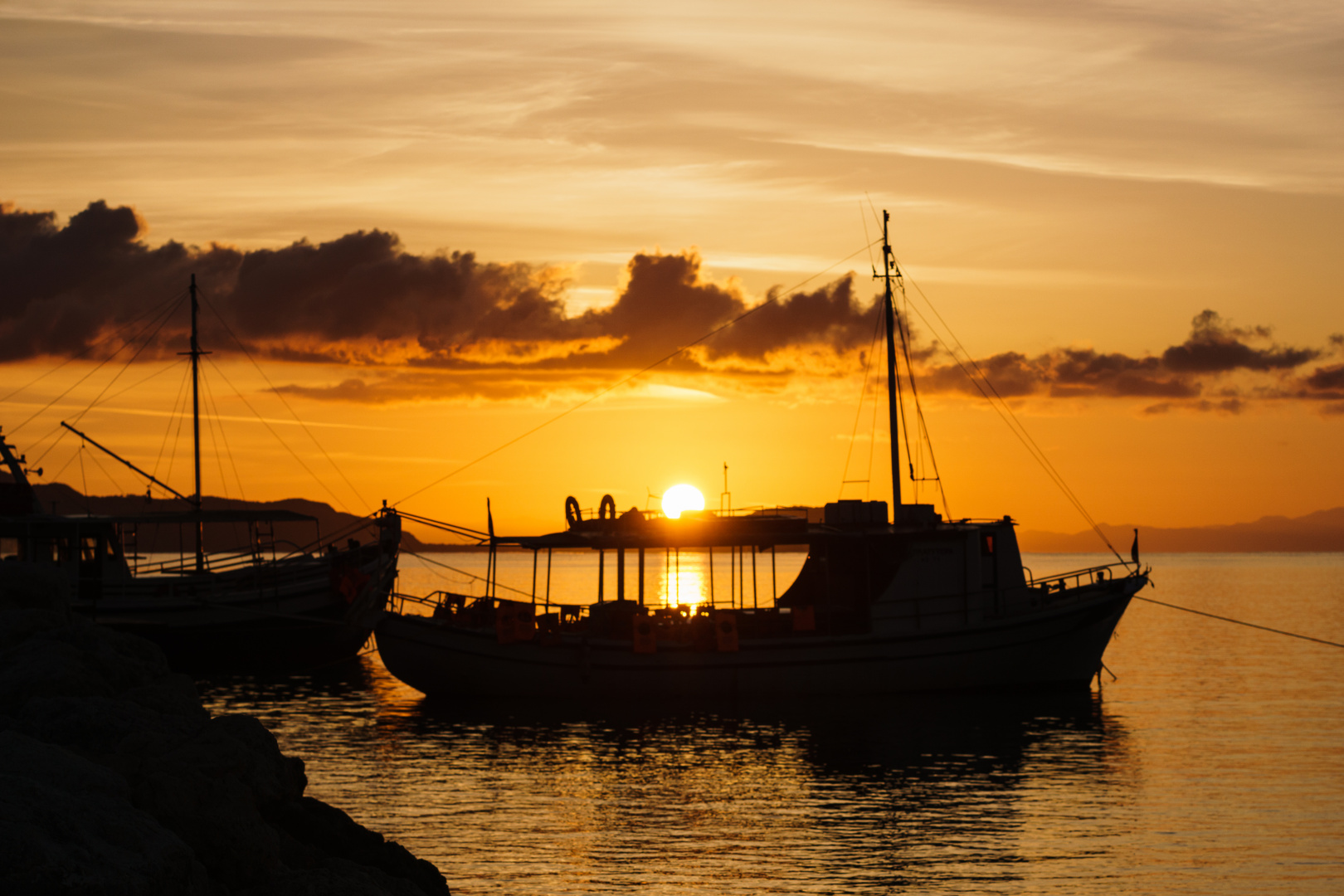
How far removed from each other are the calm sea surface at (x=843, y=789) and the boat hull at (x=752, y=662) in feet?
2.28

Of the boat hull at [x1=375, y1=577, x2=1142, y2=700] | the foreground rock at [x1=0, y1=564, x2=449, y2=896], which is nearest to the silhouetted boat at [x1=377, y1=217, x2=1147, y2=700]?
the boat hull at [x1=375, y1=577, x2=1142, y2=700]

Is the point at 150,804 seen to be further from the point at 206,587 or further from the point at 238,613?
the point at 206,587

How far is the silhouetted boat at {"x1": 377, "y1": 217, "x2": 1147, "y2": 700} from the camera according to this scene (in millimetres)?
34094

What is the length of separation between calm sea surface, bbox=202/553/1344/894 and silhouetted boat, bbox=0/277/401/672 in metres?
2.00

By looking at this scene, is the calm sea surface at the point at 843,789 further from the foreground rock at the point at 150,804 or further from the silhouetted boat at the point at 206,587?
the foreground rock at the point at 150,804

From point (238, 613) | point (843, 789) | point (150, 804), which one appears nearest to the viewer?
point (150, 804)

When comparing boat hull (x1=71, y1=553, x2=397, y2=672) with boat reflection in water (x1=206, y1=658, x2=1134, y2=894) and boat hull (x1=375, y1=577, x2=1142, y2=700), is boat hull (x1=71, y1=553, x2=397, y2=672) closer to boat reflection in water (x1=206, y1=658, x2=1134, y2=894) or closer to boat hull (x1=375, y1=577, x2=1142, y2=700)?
boat reflection in water (x1=206, y1=658, x2=1134, y2=894)

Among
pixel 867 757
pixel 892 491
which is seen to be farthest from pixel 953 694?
pixel 867 757

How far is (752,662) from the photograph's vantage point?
34094 millimetres

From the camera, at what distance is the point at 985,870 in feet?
59.2

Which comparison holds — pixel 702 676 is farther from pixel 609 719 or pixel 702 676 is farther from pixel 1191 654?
pixel 1191 654

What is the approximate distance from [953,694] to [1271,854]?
16145 millimetres

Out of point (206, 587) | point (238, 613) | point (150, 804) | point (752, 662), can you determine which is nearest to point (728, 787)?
point (752, 662)

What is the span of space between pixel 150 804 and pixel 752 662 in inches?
963
